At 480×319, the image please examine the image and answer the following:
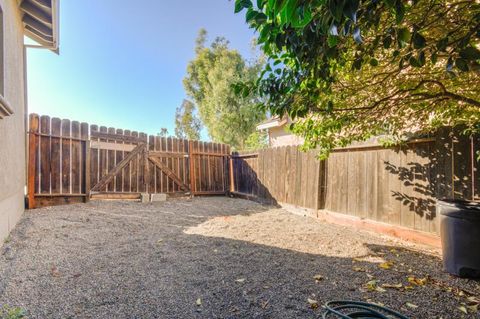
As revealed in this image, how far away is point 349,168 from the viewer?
4.54 metres

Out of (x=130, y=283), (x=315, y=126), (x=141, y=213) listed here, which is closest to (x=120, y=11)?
(x=141, y=213)

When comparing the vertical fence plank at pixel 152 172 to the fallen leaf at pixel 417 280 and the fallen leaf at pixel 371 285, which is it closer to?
the fallen leaf at pixel 371 285

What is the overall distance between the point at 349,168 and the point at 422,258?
6.29 feet

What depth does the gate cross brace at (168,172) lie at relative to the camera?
6.88 meters

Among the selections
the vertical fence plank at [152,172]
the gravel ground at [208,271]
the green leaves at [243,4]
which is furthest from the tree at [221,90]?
the green leaves at [243,4]

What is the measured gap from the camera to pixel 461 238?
2.39 meters

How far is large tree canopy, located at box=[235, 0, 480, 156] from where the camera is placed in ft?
3.17

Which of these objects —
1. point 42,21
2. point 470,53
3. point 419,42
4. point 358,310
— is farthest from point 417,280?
point 42,21

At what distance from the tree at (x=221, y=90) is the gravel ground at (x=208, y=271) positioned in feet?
37.3

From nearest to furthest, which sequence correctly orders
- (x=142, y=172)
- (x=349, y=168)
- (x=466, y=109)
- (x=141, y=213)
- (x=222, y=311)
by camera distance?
(x=222, y=311), (x=466, y=109), (x=349, y=168), (x=141, y=213), (x=142, y=172)

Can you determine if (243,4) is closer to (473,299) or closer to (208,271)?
(208,271)

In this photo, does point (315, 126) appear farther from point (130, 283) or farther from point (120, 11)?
point (120, 11)

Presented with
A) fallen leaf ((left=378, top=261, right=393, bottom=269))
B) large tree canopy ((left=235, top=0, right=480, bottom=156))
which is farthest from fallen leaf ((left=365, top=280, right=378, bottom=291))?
large tree canopy ((left=235, top=0, right=480, bottom=156))

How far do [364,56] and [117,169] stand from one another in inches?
239
